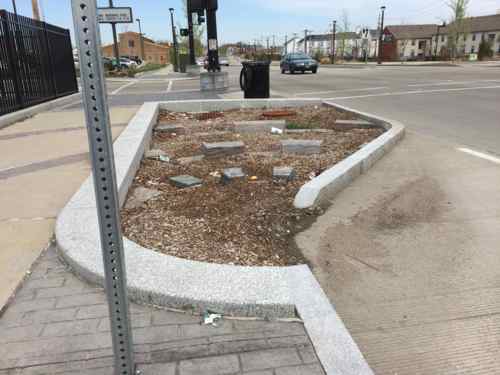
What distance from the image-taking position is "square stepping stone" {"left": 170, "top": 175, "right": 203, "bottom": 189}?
16.1ft

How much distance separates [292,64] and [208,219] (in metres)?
31.0

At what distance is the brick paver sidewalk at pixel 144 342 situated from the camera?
213 centimetres

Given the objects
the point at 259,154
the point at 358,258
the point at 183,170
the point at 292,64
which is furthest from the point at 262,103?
the point at 292,64

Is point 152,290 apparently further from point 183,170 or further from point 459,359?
point 183,170

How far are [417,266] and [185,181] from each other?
2.74 metres

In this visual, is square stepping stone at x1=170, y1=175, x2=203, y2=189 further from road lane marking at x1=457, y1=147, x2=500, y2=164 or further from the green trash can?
the green trash can

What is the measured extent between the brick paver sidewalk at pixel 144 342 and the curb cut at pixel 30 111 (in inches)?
299

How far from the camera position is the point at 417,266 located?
10.8ft

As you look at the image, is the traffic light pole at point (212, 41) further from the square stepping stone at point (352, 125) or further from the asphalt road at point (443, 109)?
the square stepping stone at point (352, 125)

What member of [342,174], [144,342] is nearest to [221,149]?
[342,174]

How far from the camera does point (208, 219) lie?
399 cm

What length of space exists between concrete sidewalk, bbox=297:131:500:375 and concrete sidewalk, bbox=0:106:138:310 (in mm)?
2212

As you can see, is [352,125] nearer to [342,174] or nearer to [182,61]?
[342,174]

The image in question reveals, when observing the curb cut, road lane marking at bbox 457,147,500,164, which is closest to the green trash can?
the curb cut
